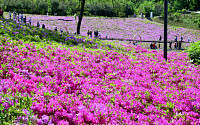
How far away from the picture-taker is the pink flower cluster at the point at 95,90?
5.14 meters

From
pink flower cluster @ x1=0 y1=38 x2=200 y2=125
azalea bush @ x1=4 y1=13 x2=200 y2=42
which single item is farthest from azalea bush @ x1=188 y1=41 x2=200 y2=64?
azalea bush @ x1=4 y1=13 x2=200 y2=42

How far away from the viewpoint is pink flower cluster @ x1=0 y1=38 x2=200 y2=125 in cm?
514

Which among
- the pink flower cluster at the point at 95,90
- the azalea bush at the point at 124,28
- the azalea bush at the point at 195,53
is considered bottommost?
the pink flower cluster at the point at 95,90

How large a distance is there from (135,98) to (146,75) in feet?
11.0

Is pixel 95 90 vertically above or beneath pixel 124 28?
beneath

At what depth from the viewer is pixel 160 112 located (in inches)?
239

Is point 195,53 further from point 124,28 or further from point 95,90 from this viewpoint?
point 124,28

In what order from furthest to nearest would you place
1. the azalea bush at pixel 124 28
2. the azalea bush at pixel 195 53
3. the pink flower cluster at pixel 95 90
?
1. the azalea bush at pixel 124 28
2. the azalea bush at pixel 195 53
3. the pink flower cluster at pixel 95 90

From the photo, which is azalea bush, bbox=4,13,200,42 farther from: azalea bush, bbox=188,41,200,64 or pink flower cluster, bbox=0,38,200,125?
pink flower cluster, bbox=0,38,200,125

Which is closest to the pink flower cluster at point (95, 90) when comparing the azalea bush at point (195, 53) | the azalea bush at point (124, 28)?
the azalea bush at point (195, 53)

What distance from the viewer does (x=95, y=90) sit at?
6934 mm

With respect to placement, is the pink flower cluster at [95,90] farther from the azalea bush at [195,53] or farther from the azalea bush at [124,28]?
the azalea bush at [124,28]

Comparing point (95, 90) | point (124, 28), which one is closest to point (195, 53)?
point (95, 90)

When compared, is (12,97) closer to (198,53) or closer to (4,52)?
(4,52)
